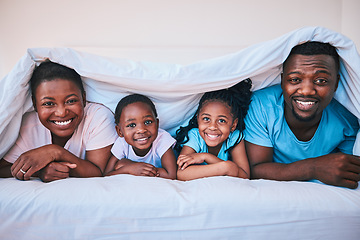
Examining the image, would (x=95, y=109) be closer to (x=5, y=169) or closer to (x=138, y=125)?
(x=138, y=125)

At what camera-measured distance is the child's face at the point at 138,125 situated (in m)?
1.29

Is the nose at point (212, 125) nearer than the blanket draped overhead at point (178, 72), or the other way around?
the blanket draped overhead at point (178, 72)

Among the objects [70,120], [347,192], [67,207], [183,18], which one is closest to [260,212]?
[347,192]

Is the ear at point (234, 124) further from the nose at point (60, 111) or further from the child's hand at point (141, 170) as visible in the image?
the nose at point (60, 111)

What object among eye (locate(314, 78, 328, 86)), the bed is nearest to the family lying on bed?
eye (locate(314, 78, 328, 86))

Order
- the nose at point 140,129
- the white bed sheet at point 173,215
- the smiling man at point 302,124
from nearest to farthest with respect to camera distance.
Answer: the white bed sheet at point 173,215, the smiling man at point 302,124, the nose at point 140,129

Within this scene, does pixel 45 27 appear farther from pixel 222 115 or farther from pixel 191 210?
pixel 191 210

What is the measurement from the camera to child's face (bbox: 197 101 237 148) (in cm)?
130

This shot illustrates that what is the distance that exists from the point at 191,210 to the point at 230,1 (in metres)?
2.13

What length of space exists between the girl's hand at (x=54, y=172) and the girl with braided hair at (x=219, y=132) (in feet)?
1.48

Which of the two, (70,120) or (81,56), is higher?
(81,56)

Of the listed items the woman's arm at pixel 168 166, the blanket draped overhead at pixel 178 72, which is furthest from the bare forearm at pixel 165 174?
the blanket draped overhead at pixel 178 72

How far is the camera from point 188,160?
3.99ft

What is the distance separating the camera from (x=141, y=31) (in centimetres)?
254
